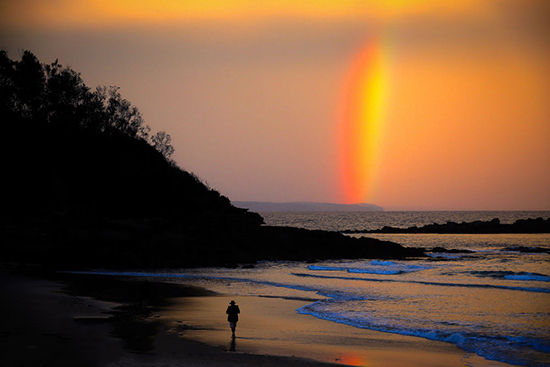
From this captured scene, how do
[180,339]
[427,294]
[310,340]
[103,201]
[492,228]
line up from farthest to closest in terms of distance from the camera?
1. [492,228]
2. [103,201]
3. [427,294]
4. [310,340]
5. [180,339]

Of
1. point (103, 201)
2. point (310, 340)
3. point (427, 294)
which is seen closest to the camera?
point (310, 340)

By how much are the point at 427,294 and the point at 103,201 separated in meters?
36.3

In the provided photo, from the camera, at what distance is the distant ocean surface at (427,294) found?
63.6 feet

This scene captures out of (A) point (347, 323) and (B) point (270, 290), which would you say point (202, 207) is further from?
(A) point (347, 323)

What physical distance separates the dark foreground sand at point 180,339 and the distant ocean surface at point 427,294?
5.83 ft

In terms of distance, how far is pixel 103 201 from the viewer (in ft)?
177

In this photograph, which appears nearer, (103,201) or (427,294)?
(427,294)

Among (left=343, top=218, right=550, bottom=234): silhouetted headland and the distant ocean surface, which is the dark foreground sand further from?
(left=343, top=218, right=550, bottom=234): silhouetted headland

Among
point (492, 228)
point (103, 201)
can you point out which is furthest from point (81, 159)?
point (492, 228)

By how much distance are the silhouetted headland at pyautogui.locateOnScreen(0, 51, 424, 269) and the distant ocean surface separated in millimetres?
5168

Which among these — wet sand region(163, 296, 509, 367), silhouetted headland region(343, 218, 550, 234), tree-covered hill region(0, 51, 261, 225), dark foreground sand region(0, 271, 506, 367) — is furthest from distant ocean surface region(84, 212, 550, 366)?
silhouetted headland region(343, 218, 550, 234)

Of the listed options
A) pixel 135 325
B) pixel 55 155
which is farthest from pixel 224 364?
pixel 55 155

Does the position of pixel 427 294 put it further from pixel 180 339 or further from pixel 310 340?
pixel 180 339

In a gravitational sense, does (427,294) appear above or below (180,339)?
below
